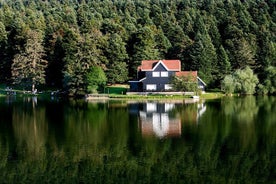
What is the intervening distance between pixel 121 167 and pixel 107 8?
10125cm

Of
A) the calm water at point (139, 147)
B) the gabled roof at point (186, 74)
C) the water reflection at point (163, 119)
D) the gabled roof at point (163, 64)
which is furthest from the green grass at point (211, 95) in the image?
the calm water at point (139, 147)

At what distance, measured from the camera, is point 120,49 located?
79438 millimetres

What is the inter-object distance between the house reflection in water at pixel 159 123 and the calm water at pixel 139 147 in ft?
0.24

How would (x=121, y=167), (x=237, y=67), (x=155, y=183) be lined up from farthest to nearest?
(x=237, y=67) < (x=121, y=167) < (x=155, y=183)

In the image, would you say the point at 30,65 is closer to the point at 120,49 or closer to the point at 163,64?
the point at 120,49

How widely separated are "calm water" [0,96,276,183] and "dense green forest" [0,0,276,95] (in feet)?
98.8

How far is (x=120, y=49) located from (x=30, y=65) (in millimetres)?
15425

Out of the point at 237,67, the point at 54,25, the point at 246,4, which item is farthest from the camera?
the point at 246,4

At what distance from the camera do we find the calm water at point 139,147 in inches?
819

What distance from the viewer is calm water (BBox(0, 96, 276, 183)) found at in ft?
68.2

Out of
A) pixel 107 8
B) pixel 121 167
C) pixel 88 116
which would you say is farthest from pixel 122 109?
pixel 107 8

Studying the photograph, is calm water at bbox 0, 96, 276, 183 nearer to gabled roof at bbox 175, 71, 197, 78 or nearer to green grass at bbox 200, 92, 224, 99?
green grass at bbox 200, 92, 224, 99

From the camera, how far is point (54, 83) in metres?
79.8

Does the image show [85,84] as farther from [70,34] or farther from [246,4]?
[246,4]
